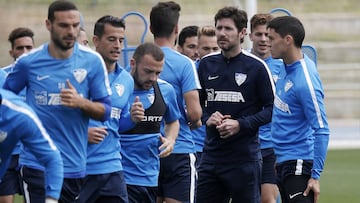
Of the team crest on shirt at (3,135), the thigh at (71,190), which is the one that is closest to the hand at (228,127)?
the thigh at (71,190)

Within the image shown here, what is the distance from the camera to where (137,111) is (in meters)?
7.88

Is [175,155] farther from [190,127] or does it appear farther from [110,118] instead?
[110,118]

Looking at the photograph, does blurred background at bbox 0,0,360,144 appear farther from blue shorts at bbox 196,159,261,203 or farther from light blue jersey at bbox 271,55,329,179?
light blue jersey at bbox 271,55,329,179

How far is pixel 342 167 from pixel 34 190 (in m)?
11.0

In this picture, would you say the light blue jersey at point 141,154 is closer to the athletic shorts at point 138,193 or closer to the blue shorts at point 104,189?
the athletic shorts at point 138,193

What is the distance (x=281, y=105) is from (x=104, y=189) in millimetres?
1867

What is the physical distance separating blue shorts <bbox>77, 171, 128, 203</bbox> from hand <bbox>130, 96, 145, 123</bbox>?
473mm

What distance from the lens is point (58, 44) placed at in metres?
7.18

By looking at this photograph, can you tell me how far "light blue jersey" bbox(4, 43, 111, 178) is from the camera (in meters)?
7.20

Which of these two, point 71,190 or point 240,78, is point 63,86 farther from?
point 240,78

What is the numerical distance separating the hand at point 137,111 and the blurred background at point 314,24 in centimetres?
1962

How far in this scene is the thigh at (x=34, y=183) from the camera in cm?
772

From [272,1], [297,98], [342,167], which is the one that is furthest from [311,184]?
[272,1]

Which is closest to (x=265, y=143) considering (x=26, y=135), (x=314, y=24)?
(x=26, y=135)
